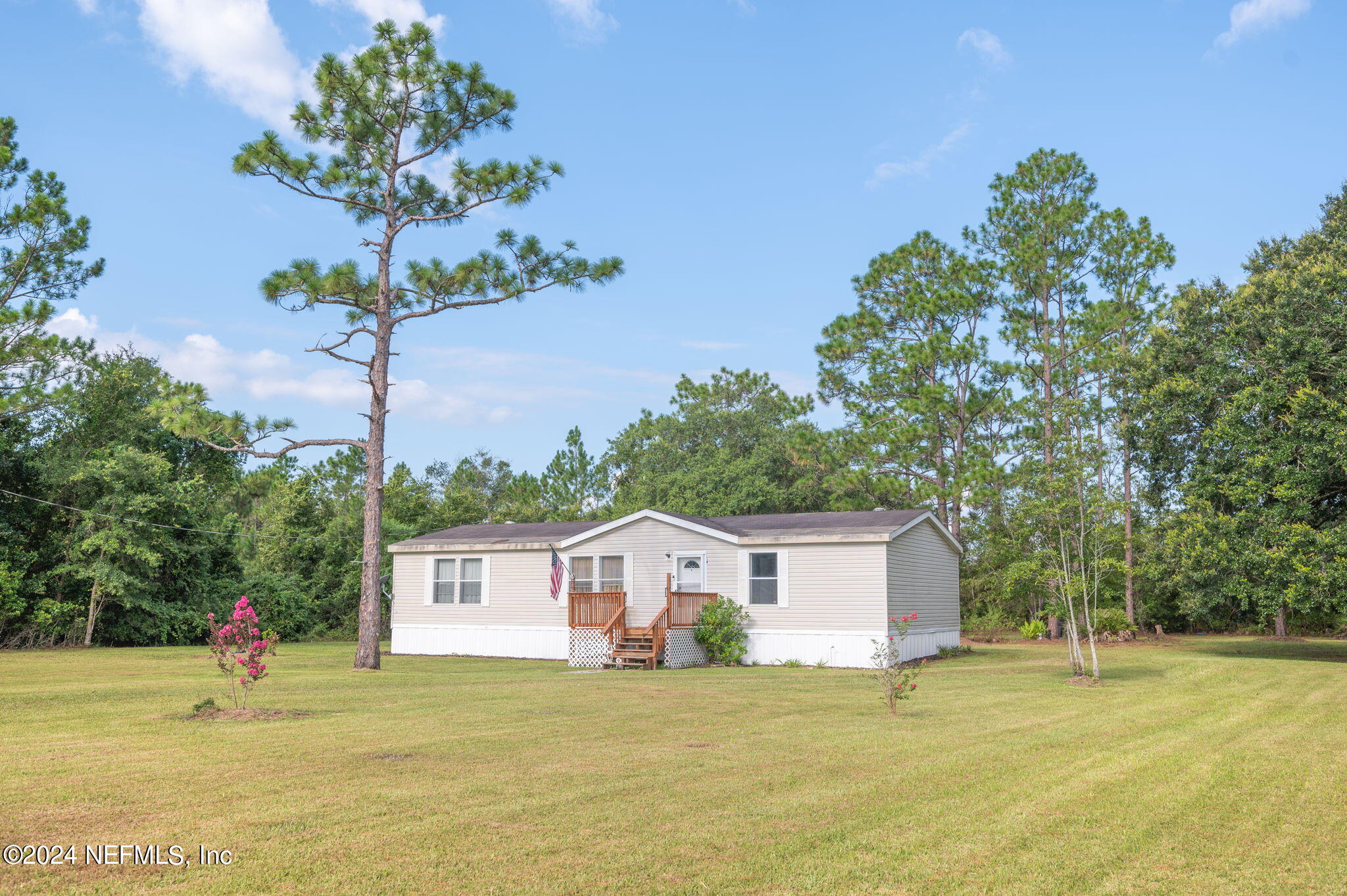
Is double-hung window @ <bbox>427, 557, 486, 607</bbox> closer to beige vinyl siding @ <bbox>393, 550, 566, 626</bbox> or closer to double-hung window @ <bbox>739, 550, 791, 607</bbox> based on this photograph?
beige vinyl siding @ <bbox>393, 550, 566, 626</bbox>

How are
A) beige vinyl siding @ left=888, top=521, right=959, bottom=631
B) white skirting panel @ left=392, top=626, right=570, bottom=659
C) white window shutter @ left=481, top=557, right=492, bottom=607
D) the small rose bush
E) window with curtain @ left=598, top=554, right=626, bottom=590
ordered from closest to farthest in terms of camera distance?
the small rose bush → beige vinyl siding @ left=888, top=521, right=959, bottom=631 → window with curtain @ left=598, top=554, right=626, bottom=590 → white skirting panel @ left=392, top=626, right=570, bottom=659 → white window shutter @ left=481, top=557, right=492, bottom=607

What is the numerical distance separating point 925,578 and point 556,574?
8.75 m

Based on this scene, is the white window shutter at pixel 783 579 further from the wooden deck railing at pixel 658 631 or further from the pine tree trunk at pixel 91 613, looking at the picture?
the pine tree trunk at pixel 91 613

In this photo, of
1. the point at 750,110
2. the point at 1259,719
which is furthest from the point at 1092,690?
the point at 750,110

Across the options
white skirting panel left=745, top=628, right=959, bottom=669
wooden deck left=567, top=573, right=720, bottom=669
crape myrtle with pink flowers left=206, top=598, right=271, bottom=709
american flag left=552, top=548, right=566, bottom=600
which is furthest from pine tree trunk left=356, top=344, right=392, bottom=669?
white skirting panel left=745, top=628, right=959, bottom=669

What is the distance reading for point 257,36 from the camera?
15273 millimetres

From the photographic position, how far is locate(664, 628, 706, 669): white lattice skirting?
18625 millimetres

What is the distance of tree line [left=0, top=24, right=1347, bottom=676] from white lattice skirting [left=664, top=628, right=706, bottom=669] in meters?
6.12

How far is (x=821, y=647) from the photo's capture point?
18625mm

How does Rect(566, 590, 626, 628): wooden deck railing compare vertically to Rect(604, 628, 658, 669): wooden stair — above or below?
above

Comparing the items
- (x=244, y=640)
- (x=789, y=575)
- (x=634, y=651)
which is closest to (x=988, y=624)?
(x=789, y=575)

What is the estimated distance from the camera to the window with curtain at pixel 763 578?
19344 mm

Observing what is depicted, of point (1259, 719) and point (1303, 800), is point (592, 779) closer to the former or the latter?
point (1303, 800)

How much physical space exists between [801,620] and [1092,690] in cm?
653
